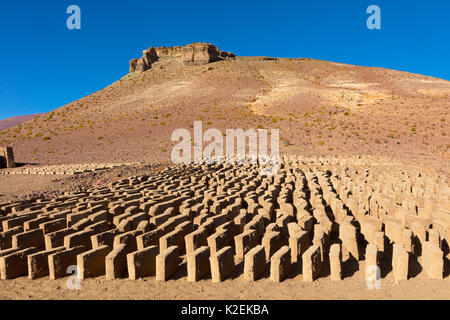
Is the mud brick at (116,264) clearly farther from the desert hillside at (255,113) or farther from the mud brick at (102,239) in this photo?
the desert hillside at (255,113)

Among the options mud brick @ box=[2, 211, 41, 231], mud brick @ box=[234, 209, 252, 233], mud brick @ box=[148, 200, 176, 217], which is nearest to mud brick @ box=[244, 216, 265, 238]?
mud brick @ box=[234, 209, 252, 233]

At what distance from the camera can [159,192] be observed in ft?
22.3

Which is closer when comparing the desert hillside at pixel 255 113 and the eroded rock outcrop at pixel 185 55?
the desert hillside at pixel 255 113

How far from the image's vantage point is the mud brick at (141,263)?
3193 mm

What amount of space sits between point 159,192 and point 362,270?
4626 mm

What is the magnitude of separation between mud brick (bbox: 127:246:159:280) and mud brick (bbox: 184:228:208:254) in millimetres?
513

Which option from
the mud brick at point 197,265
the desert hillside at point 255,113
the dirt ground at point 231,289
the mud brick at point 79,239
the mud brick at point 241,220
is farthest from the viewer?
the desert hillside at point 255,113

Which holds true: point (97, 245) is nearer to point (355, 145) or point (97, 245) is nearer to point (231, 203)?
point (231, 203)

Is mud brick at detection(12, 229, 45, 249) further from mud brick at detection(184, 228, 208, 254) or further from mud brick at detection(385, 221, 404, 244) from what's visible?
mud brick at detection(385, 221, 404, 244)

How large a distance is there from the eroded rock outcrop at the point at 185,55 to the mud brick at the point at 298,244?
5045 centimetres

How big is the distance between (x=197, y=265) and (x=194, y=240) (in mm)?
645

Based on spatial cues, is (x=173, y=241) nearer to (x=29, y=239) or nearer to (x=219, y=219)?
(x=219, y=219)

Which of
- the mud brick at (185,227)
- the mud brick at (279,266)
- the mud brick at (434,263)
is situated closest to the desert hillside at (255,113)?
the mud brick at (185,227)
